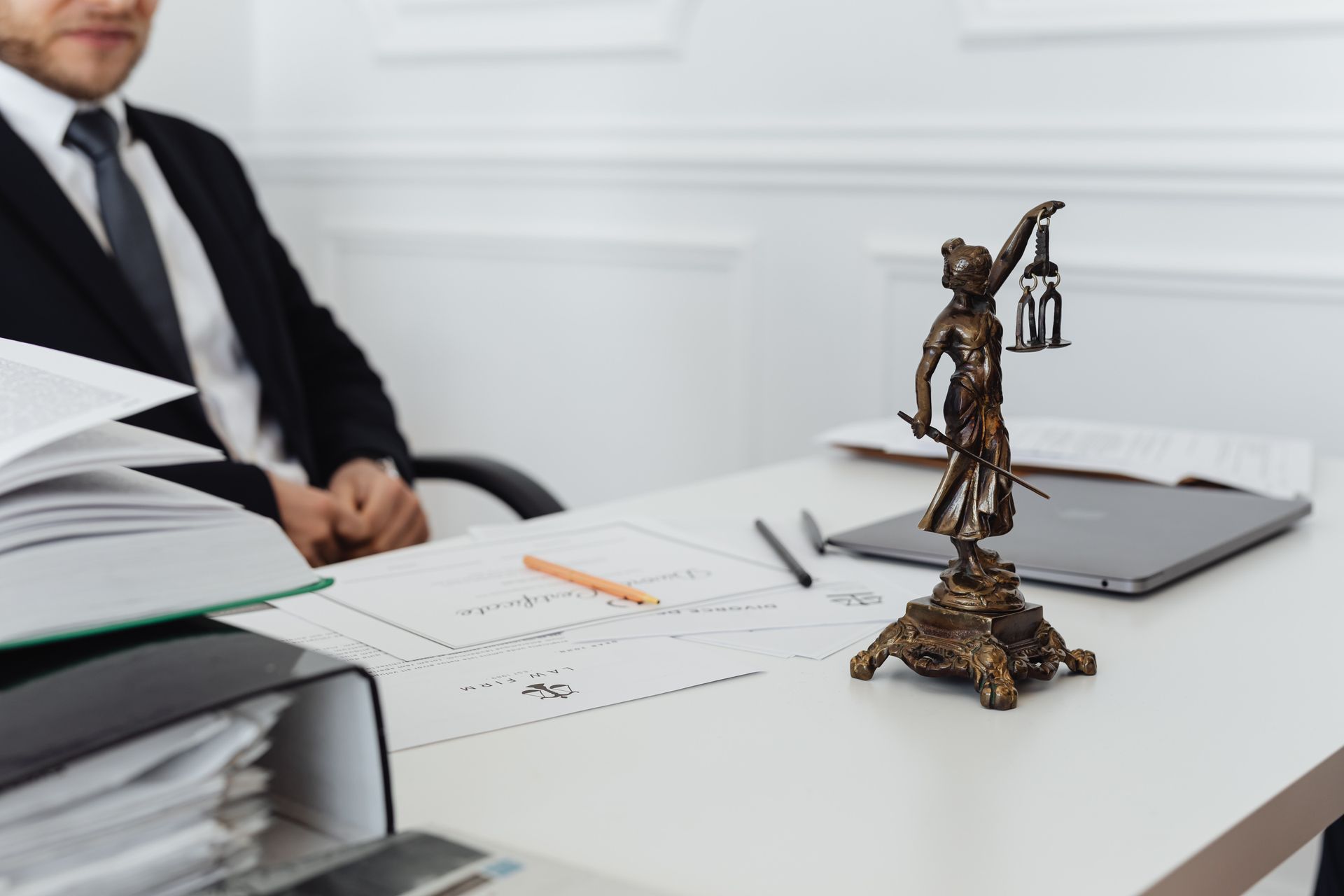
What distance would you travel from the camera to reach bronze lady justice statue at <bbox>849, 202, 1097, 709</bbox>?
72 cm

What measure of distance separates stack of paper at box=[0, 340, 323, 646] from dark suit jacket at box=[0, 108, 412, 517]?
739mm

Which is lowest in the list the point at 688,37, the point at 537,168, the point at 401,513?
the point at 401,513

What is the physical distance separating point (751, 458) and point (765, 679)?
1463 mm

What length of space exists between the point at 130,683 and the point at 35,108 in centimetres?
141

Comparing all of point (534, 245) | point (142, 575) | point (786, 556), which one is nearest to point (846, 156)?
point (534, 245)

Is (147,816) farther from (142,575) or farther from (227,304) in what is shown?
(227,304)

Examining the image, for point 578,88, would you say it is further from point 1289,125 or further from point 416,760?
point 416,760

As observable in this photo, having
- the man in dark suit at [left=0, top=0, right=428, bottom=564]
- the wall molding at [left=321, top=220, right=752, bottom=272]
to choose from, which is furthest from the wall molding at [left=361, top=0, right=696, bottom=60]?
the man in dark suit at [left=0, top=0, right=428, bottom=564]

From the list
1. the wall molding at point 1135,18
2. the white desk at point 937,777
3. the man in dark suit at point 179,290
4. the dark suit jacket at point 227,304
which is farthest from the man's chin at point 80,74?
the white desk at point 937,777

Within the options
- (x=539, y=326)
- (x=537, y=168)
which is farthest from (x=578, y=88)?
(x=539, y=326)

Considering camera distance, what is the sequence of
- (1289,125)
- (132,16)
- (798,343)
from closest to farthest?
(1289,125) < (132,16) < (798,343)

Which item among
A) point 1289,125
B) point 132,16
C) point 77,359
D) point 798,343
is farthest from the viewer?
point 798,343

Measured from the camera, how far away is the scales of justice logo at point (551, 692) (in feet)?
2.39

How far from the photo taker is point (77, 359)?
0.65m
